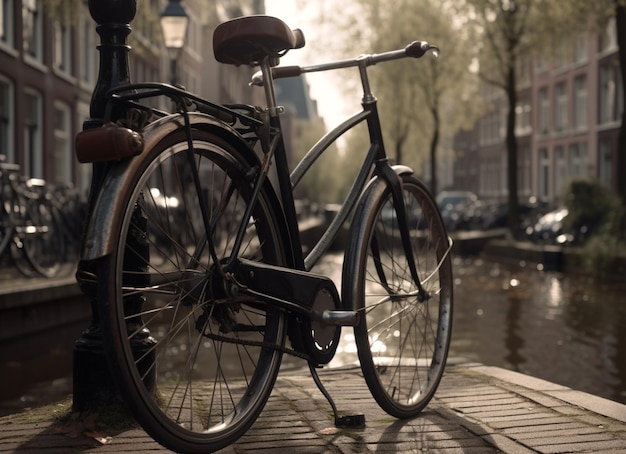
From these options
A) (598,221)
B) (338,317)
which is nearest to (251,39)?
(338,317)

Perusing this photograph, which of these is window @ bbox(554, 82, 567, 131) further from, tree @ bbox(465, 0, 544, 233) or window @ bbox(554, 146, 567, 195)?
tree @ bbox(465, 0, 544, 233)

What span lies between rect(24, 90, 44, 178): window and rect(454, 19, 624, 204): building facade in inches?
505

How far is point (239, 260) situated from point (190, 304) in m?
0.21

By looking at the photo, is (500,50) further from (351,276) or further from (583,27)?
(351,276)

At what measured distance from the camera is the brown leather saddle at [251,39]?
3.28 metres

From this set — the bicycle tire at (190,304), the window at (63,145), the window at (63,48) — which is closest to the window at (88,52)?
the window at (63,48)

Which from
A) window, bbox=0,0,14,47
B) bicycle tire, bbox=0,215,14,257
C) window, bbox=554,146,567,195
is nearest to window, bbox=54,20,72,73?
window, bbox=0,0,14,47

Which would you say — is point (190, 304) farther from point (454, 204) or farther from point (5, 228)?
point (454, 204)

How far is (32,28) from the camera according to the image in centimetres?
2014

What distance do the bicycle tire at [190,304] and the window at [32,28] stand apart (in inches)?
670

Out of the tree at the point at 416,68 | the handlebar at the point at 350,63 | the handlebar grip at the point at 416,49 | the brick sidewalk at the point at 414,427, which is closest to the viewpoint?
the brick sidewalk at the point at 414,427

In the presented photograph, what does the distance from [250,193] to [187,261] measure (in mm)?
335

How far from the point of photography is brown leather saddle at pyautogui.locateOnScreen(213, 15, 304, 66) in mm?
3281

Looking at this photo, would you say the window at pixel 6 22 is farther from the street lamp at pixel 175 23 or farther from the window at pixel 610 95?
the window at pixel 610 95
